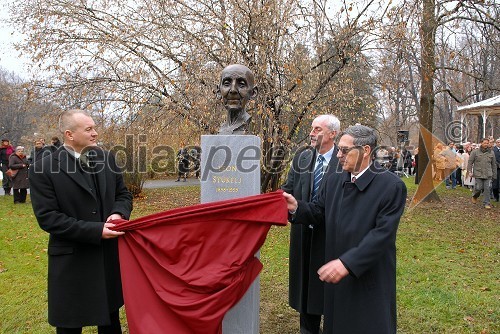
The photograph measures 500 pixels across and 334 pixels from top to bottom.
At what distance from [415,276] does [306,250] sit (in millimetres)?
3060

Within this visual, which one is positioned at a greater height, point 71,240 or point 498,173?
point 498,173

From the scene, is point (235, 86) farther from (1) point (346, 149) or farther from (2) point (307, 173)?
(1) point (346, 149)

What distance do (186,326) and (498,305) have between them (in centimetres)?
417

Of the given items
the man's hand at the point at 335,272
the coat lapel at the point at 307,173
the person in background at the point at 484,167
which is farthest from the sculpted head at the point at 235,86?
the person in background at the point at 484,167

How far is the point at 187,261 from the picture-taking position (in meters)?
3.21

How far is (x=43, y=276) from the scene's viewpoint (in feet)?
21.0

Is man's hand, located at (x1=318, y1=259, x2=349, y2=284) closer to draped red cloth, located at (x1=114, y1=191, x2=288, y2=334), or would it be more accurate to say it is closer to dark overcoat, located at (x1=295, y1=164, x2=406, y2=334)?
dark overcoat, located at (x1=295, y1=164, x2=406, y2=334)

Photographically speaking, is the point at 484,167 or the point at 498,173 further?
the point at 498,173

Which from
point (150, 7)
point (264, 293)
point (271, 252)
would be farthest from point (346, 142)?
point (150, 7)

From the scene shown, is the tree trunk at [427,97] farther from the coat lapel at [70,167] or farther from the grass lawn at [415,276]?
the coat lapel at [70,167]

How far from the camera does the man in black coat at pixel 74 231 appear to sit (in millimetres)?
3107

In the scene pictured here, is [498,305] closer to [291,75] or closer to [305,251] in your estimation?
[305,251]

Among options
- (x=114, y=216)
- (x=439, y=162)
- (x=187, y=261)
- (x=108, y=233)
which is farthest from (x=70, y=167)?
(x=439, y=162)

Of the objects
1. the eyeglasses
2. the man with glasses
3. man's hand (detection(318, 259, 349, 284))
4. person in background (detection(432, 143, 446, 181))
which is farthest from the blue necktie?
person in background (detection(432, 143, 446, 181))
